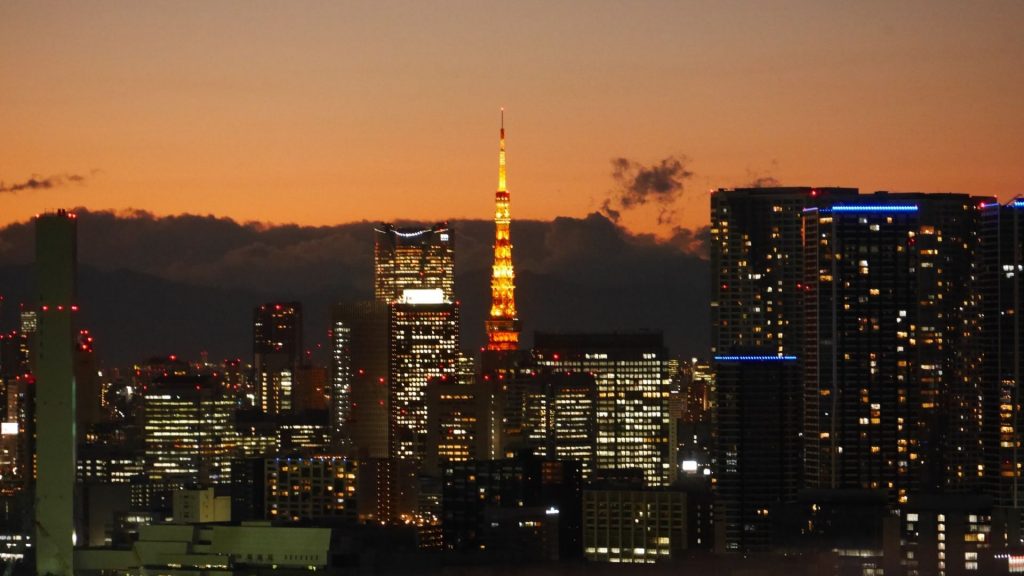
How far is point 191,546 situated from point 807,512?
51.5ft

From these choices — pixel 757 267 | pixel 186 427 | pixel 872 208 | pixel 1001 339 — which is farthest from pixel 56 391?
pixel 186 427

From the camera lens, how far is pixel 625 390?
67062mm

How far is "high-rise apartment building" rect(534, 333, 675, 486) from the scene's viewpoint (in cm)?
6362

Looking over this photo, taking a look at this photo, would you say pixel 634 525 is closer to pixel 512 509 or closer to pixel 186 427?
pixel 512 509

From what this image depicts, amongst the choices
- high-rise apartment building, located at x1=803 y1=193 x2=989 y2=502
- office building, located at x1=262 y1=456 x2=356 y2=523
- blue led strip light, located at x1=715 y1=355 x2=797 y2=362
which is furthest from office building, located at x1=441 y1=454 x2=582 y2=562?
high-rise apartment building, located at x1=803 y1=193 x2=989 y2=502

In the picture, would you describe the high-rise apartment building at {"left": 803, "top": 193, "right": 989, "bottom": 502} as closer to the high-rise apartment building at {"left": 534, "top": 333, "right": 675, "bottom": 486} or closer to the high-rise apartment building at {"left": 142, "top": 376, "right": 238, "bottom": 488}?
the high-rise apartment building at {"left": 534, "top": 333, "right": 675, "bottom": 486}

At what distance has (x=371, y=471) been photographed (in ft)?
184

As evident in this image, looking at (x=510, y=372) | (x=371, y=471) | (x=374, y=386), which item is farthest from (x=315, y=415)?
(x=371, y=471)

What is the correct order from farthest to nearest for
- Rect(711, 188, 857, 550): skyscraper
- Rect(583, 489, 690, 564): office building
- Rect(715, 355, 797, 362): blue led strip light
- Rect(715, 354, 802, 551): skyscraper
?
Rect(715, 355, 797, 362): blue led strip light → Rect(711, 188, 857, 550): skyscraper → Rect(715, 354, 802, 551): skyscraper → Rect(583, 489, 690, 564): office building

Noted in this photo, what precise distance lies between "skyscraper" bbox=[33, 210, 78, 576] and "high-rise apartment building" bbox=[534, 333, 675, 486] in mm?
28419

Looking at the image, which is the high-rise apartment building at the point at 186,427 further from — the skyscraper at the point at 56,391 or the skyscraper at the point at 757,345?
the skyscraper at the point at 56,391

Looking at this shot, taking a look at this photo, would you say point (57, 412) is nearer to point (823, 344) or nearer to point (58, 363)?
point (58, 363)

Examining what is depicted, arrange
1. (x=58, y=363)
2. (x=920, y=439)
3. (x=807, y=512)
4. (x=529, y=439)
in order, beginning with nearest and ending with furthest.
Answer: (x=58, y=363)
(x=807, y=512)
(x=920, y=439)
(x=529, y=439)

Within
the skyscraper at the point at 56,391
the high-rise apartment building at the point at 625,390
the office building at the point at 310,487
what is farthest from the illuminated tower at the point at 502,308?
the skyscraper at the point at 56,391
